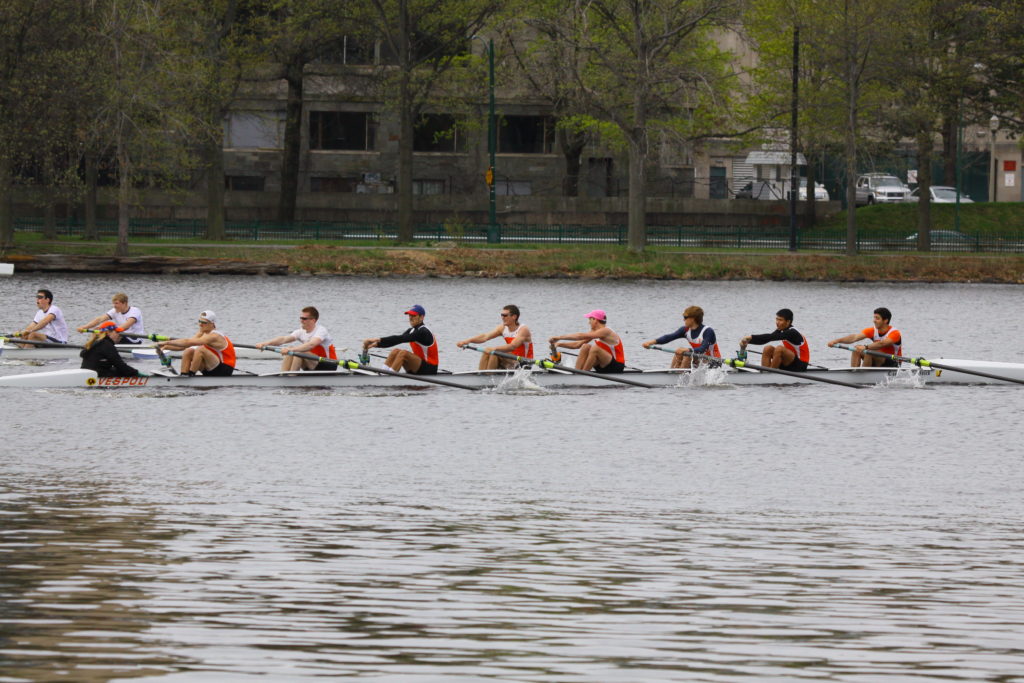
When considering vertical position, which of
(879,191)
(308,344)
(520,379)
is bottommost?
(520,379)

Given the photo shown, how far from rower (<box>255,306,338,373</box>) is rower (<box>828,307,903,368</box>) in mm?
10137

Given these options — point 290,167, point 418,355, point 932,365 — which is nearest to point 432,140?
point 290,167

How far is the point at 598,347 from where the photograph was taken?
30.1 metres

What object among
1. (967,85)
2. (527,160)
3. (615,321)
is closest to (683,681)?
(615,321)

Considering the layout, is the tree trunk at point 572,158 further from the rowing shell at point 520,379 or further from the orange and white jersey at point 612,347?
the orange and white jersey at point 612,347

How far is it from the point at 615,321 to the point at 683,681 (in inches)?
1436

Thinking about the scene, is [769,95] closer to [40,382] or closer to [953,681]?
[40,382]

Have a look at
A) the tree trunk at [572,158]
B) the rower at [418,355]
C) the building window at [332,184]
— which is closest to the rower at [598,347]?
the rower at [418,355]

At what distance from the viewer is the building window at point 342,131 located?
8969 cm

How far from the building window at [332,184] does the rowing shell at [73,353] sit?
55.7 metres

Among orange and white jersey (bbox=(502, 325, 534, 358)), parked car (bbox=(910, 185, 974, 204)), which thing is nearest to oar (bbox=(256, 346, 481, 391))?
orange and white jersey (bbox=(502, 325, 534, 358))

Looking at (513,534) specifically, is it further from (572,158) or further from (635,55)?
(572,158)

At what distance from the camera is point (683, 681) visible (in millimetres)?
10445

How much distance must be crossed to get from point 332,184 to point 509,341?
6182 centimetres
